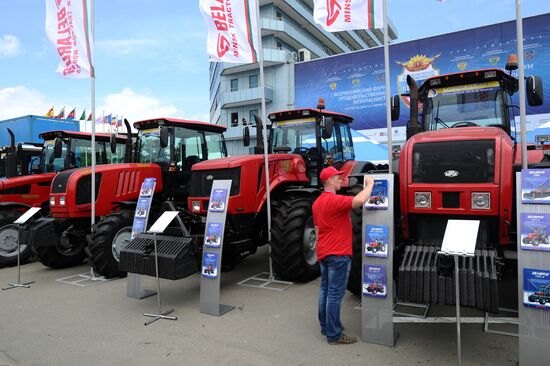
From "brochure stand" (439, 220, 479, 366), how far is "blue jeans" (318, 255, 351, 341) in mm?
914

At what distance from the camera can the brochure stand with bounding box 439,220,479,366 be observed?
3129 millimetres

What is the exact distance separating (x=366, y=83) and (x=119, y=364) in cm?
1789

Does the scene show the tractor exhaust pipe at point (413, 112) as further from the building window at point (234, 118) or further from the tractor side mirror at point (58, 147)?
the building window at point (234, 118)

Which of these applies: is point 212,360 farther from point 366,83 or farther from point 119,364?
point 366,83

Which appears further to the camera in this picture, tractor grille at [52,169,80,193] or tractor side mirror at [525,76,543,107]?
tractor grille at [52,169,80,193]

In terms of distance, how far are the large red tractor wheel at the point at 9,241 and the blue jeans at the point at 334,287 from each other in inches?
278

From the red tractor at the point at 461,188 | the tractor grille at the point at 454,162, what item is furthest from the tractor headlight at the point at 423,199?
the tractor grille at the point at 454,162

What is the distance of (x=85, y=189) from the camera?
23.2 feet

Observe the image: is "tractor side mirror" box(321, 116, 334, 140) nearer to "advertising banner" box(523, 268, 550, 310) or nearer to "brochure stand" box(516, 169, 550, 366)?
"brochure stand" box(516, 169, 550, 366)

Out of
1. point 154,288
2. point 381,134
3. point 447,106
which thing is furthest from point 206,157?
point 381,134

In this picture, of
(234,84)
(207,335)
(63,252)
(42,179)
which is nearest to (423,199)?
(207,335)

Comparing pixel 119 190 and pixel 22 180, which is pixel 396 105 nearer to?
pixel 119 190

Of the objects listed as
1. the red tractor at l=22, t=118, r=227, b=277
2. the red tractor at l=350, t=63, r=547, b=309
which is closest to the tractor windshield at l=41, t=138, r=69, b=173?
the red tractor at l=22, t=118, r=227, b=277

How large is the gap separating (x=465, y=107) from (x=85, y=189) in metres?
6.06
